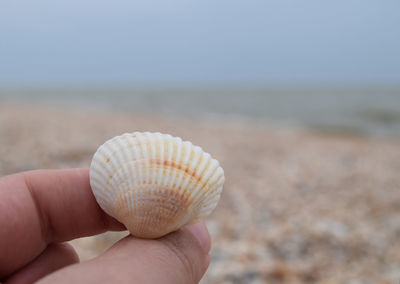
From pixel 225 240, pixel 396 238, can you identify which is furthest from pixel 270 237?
pixel 396 238

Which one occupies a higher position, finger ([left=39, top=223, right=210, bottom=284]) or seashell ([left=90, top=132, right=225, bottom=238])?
seashell ([left=90, top=132, right=225, bottom=238])

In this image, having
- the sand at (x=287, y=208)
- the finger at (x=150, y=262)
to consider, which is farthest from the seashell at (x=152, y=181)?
the sand at (x=287, y=208)

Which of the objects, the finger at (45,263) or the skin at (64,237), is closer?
the skin at (64,237)

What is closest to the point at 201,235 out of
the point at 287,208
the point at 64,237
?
the point at 64,237

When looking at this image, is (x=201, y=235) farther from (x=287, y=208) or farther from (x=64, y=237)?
(x=287, y=208)

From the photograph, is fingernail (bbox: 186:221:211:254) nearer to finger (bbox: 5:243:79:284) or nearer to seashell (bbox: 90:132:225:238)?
seashell (bbox: 90:132:225:238)

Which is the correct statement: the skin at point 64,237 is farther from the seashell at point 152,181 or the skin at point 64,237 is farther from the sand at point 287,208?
the sand at point 287,208

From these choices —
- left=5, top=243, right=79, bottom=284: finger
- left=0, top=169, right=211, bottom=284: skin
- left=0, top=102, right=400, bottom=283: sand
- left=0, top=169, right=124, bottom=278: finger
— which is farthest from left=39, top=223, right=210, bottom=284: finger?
left=0, top=102, right=400, bottom=283: sand
